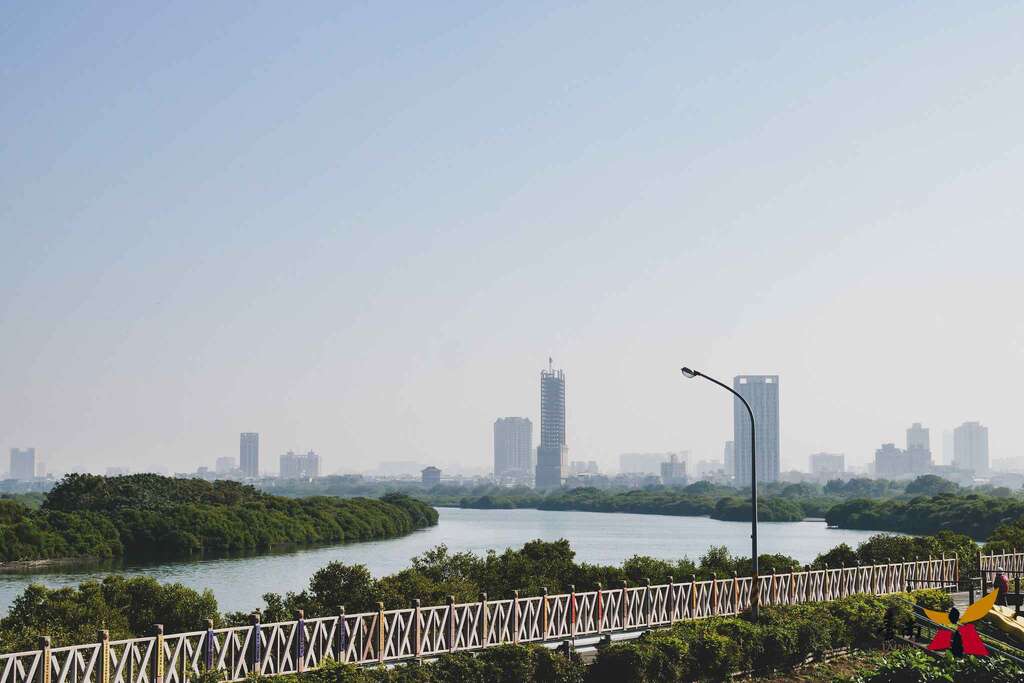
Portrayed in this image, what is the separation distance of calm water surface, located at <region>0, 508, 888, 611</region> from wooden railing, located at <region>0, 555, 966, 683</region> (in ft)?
83.7

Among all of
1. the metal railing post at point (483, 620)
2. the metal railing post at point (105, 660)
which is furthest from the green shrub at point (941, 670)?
the metal railing post at point (105, 660)

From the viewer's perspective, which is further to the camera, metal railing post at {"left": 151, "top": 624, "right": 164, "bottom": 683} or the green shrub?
the green shrub

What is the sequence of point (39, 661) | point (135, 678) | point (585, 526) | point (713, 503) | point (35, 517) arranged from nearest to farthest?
point (39, 661) → point (135, 678) → point (35, 517) → point (585, 526) → point (713, 503)

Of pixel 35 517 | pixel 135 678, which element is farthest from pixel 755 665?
pixel 35 517

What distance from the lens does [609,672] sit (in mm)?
25422

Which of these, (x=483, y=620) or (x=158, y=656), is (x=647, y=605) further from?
(x=158, y=656)

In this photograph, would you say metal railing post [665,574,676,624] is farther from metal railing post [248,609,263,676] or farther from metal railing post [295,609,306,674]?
metal railing post [248,609,263,676]

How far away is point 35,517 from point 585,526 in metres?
67.8

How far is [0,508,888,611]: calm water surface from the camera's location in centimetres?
6359

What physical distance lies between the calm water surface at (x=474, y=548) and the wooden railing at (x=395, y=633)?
25518 millimetres

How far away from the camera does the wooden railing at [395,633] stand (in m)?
19.8

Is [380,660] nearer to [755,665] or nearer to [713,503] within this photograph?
[755,665]

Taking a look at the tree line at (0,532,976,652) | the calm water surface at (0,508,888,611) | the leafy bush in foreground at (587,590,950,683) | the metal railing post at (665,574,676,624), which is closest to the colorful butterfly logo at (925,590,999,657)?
the leafy bush in foreground at (587,590,950,683)

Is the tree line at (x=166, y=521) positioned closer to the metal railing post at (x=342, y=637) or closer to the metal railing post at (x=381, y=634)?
the metal railing post at (x=381, y=634)
